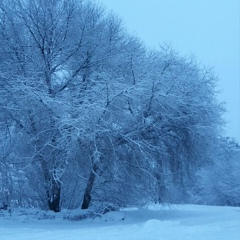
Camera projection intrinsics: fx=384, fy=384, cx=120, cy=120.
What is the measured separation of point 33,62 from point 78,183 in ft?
15.0

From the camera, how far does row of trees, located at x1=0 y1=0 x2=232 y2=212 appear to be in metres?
10.4

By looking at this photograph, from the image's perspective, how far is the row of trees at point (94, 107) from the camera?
10.4 m

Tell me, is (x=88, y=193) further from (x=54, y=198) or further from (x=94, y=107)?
(x=94, y=107)

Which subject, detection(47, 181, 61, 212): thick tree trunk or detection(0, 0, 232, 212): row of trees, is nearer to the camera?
detection(0, 0, 232, 212): row of trees

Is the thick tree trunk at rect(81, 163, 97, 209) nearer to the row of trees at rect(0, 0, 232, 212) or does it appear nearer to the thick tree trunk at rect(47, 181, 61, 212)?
the row of trees at rect(0, 0, 232, 212)

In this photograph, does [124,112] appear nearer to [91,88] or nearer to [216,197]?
[91,88]

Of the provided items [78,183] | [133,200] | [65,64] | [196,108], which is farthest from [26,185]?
[196,108]

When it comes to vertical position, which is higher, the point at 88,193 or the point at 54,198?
the point at 88,193

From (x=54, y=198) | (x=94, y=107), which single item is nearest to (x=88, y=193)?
(x=54, y=198)

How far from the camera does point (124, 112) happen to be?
1103 cm

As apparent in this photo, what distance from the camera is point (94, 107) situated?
396 inches

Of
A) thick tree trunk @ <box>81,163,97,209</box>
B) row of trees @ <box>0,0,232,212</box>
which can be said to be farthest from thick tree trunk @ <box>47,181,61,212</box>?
thick tree trunk @ <box>81,163,97,209</box>

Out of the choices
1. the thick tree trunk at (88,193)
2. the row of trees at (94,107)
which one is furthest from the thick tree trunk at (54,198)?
the thick tree trunk at (88,193)

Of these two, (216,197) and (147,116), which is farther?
(216,197)
